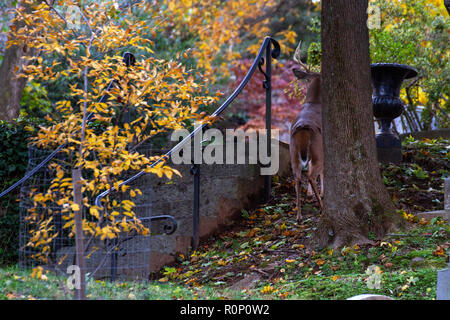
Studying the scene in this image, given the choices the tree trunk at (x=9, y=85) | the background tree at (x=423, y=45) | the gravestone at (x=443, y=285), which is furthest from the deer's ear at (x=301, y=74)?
the tree trunk at (x=9, y=85)

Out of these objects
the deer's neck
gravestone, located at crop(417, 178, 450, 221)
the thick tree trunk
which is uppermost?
the thick tree trunk

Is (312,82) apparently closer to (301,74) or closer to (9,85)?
(301,74)

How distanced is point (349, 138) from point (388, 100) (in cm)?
267

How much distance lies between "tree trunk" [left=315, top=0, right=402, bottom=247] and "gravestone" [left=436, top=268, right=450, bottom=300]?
1.58m

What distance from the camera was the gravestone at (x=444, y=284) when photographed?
370 centimetres

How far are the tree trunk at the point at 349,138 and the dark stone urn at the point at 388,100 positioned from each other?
2.14 meters

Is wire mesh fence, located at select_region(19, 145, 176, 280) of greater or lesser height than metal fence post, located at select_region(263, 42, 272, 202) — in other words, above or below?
below

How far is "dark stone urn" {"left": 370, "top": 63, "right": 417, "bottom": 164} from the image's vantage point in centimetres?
764

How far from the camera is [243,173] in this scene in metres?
7.13

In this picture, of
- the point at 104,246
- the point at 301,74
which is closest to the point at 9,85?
the point at 104,246

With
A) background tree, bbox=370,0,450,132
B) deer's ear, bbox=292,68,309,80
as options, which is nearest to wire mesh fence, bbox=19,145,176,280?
deer's ear, bbox=292,68,309,80

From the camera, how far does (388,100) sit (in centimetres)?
788

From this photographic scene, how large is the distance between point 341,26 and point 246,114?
12217 mm

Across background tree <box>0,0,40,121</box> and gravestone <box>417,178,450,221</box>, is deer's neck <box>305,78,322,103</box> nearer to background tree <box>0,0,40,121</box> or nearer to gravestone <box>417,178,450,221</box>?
gravestone <box>417,178,450,221</box>
